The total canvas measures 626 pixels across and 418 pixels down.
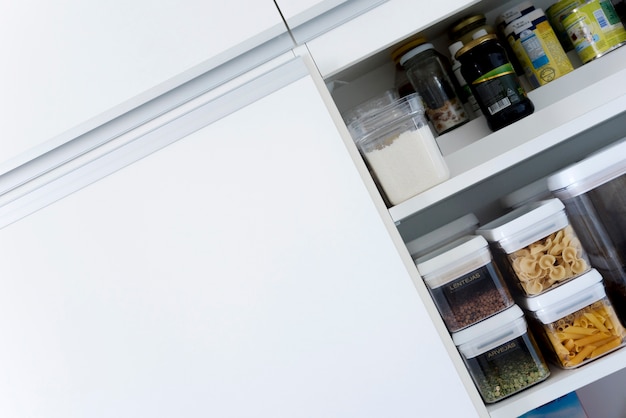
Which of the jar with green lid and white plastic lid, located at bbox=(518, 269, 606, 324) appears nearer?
white plastic lid, located at bbox=(518, 269, 606, 324)

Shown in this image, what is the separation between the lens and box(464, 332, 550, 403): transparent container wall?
0.86 m

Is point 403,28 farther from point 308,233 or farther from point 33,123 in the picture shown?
point 33,123

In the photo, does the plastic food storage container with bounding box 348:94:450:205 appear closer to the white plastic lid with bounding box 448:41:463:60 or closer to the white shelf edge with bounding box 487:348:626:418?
the white plastic lid with bounding box 448:41:463:60

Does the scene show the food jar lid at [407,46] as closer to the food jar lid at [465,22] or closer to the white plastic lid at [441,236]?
the food jar lid at [465,22]

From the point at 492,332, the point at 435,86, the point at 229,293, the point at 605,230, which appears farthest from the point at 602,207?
the point at 229,293

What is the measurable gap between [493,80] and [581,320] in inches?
16.4

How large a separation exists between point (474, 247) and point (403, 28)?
357 mm

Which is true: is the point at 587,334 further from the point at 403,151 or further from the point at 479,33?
the point at 479,33

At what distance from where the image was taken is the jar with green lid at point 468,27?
1026 millimetres

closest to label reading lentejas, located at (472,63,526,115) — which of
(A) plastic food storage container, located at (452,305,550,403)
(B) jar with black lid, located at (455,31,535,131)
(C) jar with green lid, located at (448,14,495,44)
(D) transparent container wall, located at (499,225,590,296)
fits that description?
(B) jar with black lid, located at (455,31,535,131)

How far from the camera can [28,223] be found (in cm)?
86

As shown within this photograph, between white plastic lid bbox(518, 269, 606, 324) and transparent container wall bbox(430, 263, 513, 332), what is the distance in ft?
0.18

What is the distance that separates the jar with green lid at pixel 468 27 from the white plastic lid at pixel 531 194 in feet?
0.97

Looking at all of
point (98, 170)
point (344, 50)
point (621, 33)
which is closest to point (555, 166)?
point (621, 33)
